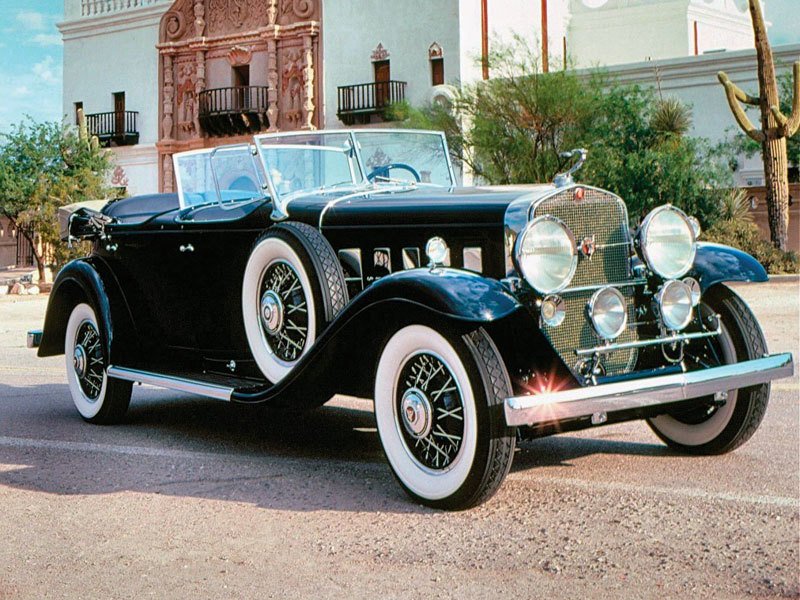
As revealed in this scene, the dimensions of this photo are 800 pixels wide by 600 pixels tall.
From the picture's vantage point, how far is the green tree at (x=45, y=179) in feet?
94.3

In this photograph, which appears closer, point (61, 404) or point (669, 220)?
point (669, 220)

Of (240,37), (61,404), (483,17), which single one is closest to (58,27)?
(240,37)

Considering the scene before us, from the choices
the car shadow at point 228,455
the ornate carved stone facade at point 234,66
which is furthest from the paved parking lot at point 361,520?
the ornate carved stone facade at point 234,66

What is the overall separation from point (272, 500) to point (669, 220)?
225 cm

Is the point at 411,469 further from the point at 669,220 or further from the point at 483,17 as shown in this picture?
the point at 483,17

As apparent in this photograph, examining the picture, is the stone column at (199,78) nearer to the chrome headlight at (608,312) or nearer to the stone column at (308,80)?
the stone column at (308,80)

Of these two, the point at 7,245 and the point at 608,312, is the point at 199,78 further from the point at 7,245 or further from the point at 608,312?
the point at 608,312

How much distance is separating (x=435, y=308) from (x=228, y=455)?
1.93 meters

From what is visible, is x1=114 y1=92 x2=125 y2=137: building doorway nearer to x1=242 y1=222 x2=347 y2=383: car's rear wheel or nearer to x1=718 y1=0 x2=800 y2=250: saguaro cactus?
x1=718 y1=0 x2=800 y2=250: saguaro cactus

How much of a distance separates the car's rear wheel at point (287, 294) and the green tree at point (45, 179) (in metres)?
23.6

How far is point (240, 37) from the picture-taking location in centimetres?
3850

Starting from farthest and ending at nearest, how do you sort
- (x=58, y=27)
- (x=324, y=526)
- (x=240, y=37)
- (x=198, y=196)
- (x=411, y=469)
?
(x=58, y=27) < (x=240, y=37) < (x=198, y=196) < (x=411, y=469) < (x=324, y=526)

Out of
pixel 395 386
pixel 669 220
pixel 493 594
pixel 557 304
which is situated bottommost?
pixel 493 594

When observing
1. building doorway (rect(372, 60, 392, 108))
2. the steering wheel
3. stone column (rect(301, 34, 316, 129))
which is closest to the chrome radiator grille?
the steering wheel
